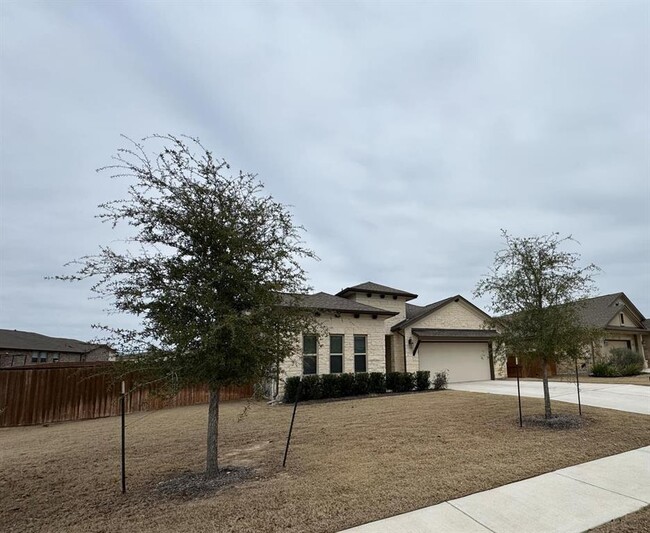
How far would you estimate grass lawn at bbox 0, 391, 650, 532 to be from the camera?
428cm

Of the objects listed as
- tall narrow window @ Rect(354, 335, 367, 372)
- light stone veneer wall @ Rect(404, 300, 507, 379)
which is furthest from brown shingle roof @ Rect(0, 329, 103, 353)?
light stone veneer wall @ Rect(404, 300, 507, 379)

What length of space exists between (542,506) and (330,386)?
11.6 metres

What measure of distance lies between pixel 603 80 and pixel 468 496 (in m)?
12.8

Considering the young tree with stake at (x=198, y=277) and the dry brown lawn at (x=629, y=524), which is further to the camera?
the young tree with stake at (x=198, y=277)

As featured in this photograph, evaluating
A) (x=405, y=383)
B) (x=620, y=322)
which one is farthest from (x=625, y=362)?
(x=405, y=383)

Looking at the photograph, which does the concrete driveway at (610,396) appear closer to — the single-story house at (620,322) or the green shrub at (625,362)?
the green shrub at (625,362)

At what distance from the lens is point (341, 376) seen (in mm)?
15859

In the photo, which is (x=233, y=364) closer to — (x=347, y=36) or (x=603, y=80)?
(x=347, y=36)

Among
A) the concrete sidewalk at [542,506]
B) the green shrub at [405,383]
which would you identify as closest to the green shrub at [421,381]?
the green shrub at [405,383]

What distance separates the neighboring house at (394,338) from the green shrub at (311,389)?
131 cm

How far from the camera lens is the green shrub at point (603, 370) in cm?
2048

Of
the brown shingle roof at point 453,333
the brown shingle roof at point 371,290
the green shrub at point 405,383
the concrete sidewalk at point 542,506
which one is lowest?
the green shrub at point 405,383

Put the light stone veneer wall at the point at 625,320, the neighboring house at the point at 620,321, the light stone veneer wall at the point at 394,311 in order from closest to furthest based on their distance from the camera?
the light stone veneer wall at the point at 394,311
the neighboring house at the point at 620,321
the light stone veneer wall at the point at 625,320

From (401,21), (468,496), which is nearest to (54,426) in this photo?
(468,496)
